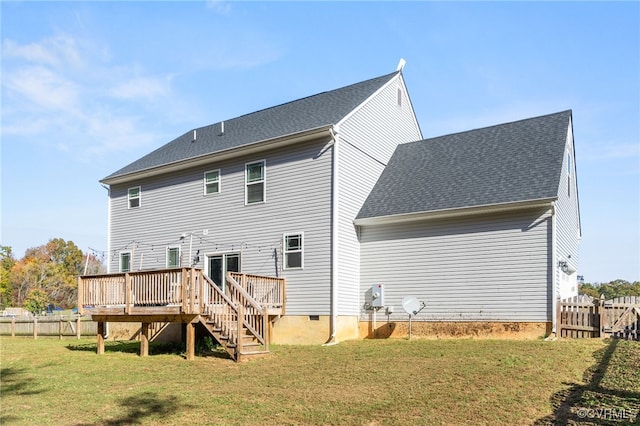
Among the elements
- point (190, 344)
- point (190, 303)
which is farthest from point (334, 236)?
point (190, 344)

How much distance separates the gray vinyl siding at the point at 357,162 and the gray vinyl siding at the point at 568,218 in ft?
18.9

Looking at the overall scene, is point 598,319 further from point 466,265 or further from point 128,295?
point 128,295

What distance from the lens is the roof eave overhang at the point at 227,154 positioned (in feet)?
51.3

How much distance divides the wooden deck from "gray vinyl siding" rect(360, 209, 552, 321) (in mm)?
3575

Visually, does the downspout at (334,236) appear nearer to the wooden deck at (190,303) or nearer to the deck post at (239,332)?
the wooden deck at (190,303)

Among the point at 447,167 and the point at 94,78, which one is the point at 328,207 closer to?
the point at 447,167

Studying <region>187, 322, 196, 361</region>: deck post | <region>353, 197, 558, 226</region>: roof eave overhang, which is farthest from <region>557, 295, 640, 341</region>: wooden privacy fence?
<region>187, 322, 196, 361</region>: deck post

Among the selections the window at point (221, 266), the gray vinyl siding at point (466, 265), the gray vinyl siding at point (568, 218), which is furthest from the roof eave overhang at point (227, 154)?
the gray vinyl siding at point (568, 218)

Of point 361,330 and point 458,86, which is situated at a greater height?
point 458,86

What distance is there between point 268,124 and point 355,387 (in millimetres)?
11820

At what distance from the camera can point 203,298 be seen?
13336 mm

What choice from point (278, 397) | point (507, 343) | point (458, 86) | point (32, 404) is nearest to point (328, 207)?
point (458, 86)

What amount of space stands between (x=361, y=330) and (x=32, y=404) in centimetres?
942

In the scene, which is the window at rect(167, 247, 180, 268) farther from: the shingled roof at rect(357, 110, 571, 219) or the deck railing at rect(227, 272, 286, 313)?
the shingled roof at rect(357, 110, 571, 219)
